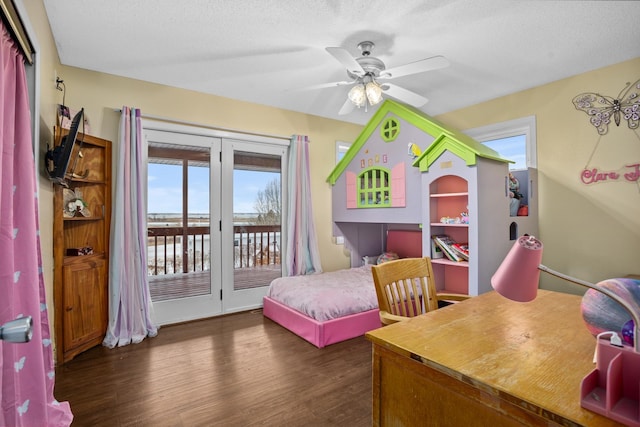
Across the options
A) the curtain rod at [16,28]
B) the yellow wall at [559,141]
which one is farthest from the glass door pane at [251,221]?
the curtain rod at [16,28]

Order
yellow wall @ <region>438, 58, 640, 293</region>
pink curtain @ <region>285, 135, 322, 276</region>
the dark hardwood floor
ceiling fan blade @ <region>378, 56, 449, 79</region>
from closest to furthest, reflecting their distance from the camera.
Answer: the dark hardwood floor, ceiling fan blade @ <region>378, 56, 449, 79</region>, yellow wall @ <region>438, 58, 640, 293</region>, pink curtain @ <region>285, 135, 322, 276</region>

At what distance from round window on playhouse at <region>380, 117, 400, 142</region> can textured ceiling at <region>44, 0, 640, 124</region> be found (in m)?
0.40

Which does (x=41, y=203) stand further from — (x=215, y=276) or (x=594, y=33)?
(x=594, y=33)

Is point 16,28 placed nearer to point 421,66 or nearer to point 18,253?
point 18,253

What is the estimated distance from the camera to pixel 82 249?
2674 mm

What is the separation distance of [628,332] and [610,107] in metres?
2.97

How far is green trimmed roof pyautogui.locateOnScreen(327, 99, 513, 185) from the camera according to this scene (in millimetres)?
2629

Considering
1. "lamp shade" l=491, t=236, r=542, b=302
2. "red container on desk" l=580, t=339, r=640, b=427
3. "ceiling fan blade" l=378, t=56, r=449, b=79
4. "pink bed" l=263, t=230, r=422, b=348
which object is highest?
"ceiling fan blade" l=378, t=56, r=449, b=79

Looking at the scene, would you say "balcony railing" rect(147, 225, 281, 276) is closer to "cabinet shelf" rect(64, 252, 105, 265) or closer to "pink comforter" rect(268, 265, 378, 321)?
"cabinet shelf" rect(64, 252, 105, 265)

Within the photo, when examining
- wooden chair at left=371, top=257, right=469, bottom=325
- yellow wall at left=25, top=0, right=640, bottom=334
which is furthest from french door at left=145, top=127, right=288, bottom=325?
wooden chair at left=371, top=257, right=469, bottom=325

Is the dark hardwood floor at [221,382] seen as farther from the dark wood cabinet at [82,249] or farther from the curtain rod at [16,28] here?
the curtain rod at [16,28]

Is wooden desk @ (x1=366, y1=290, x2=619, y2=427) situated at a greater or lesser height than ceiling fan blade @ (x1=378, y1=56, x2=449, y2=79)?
lesser

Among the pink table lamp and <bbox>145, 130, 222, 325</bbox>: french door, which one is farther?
<bbox>145, 130, 222, 325</bbox>: french door

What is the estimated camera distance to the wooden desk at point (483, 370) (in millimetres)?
788
